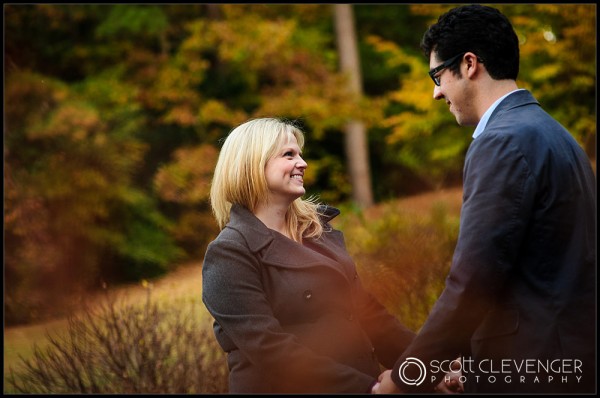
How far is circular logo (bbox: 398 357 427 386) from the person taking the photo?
2502mm

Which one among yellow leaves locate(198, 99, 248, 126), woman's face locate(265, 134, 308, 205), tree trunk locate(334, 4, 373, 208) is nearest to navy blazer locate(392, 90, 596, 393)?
woman's face locate(265, 134, 308, 205)

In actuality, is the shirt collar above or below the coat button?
above

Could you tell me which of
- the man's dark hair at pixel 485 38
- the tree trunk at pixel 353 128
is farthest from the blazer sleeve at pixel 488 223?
the tree trunk at pixel 353 128

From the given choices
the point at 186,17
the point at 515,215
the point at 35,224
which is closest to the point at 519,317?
the point at 515,215

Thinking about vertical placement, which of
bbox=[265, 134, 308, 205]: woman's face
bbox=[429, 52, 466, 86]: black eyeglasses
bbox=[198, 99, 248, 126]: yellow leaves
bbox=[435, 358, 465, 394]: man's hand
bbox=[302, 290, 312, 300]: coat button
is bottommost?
bbox=[435, 358, 465, 394]: man's hand

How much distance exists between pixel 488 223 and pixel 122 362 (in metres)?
3.06

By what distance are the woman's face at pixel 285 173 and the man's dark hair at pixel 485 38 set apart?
0.72 meters

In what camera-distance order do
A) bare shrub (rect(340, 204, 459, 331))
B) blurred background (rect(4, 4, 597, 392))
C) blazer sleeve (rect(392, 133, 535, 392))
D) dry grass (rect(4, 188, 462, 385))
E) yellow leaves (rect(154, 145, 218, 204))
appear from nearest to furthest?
blazer sleeve (rect(392, 133, 535, 392)) → bare shrub (rect(340, 204, 459, 331)) → dry grass (rect(4, 188, 462, 385)) → blurred background (rect(4, 4, 597, 392)) → yellow leaves (rect(154, 145, 218, 204))

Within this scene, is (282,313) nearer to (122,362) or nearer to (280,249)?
(280,249)

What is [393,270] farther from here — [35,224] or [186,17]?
[186,17]

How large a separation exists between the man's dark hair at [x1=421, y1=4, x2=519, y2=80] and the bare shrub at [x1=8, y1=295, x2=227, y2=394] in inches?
115

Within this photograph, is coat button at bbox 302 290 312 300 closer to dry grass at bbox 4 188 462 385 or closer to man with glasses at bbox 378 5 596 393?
man with glasses at bbox 378 5 596 393

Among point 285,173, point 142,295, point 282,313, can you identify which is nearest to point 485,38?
point 285,173

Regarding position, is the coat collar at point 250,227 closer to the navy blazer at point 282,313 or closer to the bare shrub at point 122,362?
the navy blazer at point 282,313
